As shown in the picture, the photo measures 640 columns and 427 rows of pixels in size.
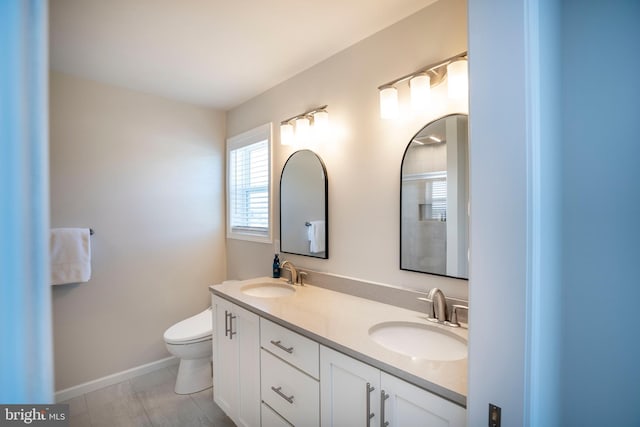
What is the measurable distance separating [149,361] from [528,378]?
9.58 ft

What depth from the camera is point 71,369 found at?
225cm

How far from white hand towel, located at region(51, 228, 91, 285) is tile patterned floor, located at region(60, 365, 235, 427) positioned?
0.90m

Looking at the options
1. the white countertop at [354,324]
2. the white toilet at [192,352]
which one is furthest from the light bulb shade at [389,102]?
the white toilet at [192,352]

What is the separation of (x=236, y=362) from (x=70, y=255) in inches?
57.9

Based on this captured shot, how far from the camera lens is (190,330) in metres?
2.33

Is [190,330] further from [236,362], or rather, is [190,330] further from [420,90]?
[420,90]

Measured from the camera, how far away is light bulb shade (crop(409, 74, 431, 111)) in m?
1.44

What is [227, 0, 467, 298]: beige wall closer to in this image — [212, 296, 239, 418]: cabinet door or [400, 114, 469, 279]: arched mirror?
[400, 114, 469, 279]: arched mirror

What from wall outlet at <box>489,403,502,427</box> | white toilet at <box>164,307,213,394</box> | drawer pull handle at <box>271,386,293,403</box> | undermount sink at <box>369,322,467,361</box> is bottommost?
white toilet at <box>164,307,213,394</box>

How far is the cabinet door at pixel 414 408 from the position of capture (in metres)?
0.87

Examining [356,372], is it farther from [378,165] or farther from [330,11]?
[330,11]

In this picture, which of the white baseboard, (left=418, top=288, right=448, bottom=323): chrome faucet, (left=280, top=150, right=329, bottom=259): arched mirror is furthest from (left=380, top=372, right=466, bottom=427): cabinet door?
the white baseboard

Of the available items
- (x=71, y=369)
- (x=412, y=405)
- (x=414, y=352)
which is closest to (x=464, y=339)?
(x=414, y=352)

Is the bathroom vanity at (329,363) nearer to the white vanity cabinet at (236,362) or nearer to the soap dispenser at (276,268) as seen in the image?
the white vanity cabinet at (236,362)
